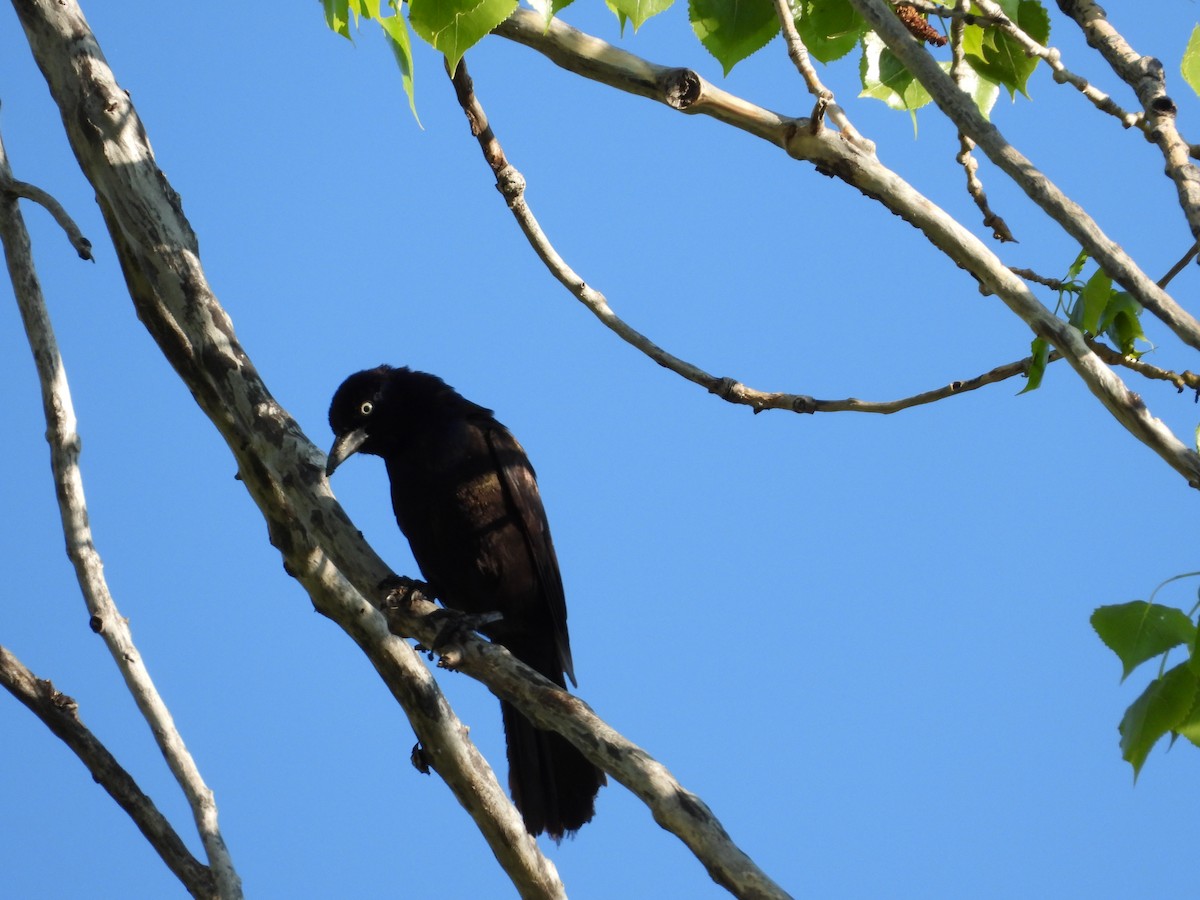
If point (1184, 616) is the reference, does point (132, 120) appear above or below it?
above

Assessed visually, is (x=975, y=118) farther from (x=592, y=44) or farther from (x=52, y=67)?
(x=52, y=67)

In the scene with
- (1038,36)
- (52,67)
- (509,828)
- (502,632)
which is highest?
(52,67)

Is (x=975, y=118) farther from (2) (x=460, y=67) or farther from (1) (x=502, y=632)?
(1) (x=502, y=632)

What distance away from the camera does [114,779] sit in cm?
392

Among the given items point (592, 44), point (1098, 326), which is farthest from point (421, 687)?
point (1098, 326)

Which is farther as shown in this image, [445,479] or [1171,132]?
[445,479]

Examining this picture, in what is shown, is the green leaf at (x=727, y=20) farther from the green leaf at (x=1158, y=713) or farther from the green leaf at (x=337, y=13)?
the green leaf at (x=1158, y=713)

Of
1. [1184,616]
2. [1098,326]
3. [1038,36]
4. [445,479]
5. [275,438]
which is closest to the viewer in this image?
[1184,616]

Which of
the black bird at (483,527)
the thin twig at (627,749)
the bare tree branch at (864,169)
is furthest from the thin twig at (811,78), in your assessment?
the black bird at (483,527)

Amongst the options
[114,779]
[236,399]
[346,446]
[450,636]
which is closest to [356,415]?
[346,446]

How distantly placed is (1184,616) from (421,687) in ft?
6.74

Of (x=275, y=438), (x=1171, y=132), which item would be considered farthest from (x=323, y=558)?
(x=1171, y=132)

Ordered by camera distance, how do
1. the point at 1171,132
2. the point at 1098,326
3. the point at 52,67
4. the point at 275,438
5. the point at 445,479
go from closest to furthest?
the point at 1171,132 < the point at 1098,326 < the point at 275,438 < the point at 52,67 < the point at 445,479

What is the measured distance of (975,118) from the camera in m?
2.02
